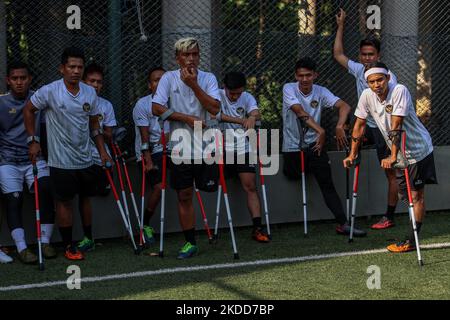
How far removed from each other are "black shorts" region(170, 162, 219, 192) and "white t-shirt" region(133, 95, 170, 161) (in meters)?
1.32

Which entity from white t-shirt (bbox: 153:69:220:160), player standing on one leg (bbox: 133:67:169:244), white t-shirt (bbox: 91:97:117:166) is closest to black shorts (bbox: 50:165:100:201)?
white t-shirt (bbox: 91:97:117:166)

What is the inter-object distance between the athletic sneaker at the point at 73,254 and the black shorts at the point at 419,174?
324cm

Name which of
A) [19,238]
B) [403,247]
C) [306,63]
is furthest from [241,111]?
[19,238]

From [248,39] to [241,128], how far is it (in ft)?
4.53

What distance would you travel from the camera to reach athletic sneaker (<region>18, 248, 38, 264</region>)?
8.80 meters

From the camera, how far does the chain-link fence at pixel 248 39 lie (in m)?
10.3

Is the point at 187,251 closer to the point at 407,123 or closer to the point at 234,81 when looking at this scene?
the point at 234,81

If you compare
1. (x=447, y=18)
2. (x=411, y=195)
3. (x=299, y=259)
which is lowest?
(x=299, y=259)

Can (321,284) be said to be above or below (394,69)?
below

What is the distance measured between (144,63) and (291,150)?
1994 millimetres
